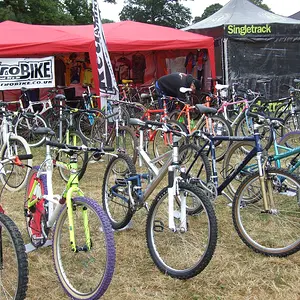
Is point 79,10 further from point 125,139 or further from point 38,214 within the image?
point 38,214

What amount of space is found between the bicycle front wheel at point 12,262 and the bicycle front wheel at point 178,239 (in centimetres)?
98

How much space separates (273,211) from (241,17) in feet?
32.2

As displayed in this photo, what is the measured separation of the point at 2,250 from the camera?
2.53 m

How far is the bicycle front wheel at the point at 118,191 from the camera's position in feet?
11.8

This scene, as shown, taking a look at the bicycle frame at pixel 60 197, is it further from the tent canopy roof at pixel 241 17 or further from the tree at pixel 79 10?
the tree at pixel 79 10

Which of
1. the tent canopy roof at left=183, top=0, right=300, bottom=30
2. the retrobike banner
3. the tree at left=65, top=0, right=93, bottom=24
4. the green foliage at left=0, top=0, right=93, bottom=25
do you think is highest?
the tree at left=65, top=0, right=93, bottom=24

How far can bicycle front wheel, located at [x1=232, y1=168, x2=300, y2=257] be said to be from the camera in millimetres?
3123

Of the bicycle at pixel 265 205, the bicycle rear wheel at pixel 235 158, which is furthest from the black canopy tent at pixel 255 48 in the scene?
the bicycle at pixel 265 205

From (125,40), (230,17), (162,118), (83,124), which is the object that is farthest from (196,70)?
(162,118)

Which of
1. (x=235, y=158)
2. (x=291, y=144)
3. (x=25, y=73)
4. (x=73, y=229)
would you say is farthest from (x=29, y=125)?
(x=73, y=229)

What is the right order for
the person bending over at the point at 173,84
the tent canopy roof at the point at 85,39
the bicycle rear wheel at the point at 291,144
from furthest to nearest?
the tent canopy roof at the point at 85,39, the person bending over at the point at 173,84, the bicycle rear wheel at the point at 291,144

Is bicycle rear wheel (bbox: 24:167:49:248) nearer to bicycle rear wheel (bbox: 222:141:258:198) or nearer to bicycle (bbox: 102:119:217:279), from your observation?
bicycle (bbox: 102:119:217:279)

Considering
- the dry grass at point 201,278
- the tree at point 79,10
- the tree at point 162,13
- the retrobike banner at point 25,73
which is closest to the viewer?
the dry grass at point 201,278

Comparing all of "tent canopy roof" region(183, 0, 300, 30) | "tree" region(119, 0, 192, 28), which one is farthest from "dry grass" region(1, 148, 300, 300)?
"tree" region(119, 0, 192, 28)
